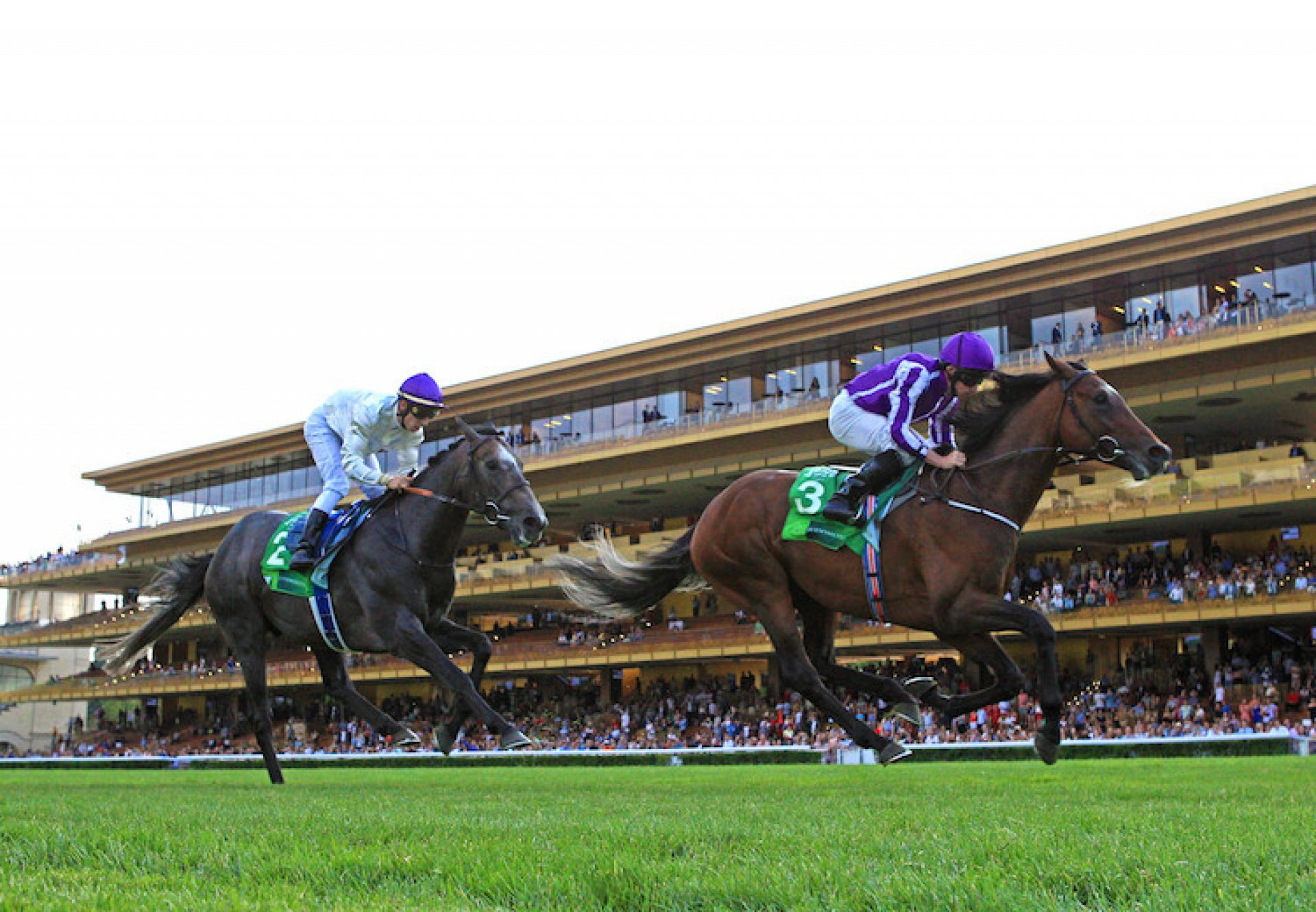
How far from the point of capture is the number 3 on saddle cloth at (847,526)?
9.20 metres

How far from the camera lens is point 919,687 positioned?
9555mm

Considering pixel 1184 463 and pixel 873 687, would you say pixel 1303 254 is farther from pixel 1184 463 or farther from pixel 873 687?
pixel 873 687

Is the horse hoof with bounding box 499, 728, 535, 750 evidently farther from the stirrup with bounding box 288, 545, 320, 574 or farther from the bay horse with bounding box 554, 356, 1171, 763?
the stirrup with bounding box 288, 545, 320, 574

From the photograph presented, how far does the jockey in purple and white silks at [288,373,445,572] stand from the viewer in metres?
11.2

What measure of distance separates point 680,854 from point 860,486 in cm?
504

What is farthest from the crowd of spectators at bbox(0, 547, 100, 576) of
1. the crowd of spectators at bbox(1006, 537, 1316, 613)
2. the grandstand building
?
the crowd of spectators at bbox(1006, 537, 1316, 613)

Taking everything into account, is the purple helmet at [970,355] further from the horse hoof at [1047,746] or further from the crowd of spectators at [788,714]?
the crowd of spectators at [788,714]

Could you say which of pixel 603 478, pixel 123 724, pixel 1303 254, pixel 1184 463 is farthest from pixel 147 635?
pixel 123 724

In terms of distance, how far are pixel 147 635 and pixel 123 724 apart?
4774 centimetres

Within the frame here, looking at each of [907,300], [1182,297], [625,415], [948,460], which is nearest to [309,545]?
[948,460]

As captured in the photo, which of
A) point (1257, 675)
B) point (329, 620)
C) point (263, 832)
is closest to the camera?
point (263, 832)

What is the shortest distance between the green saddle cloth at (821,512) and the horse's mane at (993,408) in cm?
40

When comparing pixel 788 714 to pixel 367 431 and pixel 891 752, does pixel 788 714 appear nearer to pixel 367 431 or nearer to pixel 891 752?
pixel 367 431

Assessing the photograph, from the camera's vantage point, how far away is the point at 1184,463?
3344 cm
